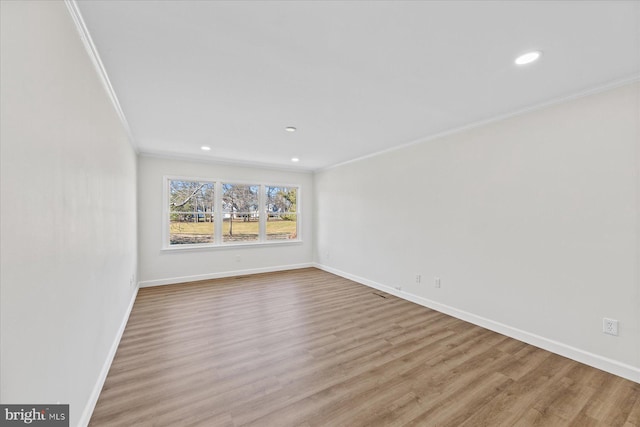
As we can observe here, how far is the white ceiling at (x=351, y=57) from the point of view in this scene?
4.76 feet

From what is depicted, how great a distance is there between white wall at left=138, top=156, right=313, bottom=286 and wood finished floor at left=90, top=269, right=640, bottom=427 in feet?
4.62

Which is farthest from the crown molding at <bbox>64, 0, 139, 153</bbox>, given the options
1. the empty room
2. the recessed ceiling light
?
the recessed ceiling light

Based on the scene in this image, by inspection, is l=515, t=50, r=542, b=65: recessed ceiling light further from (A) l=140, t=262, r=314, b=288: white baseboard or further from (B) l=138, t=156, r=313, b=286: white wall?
(A) l=140, t=262, r=314, b=288: white baseboard

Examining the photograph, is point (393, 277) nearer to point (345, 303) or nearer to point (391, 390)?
point (345, 303)

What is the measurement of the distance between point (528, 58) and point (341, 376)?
111 inches

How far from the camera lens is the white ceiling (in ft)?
4.76

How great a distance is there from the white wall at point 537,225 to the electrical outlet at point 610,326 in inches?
1.5

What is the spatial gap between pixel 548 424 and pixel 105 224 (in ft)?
11.6

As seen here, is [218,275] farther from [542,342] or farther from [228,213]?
[542,342]

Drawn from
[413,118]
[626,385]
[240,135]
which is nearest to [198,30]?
[240,135]

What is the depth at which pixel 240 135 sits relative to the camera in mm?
3631

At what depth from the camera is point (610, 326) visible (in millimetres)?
2225

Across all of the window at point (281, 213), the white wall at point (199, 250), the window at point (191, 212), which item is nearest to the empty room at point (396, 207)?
the white wall at point (199, 250)

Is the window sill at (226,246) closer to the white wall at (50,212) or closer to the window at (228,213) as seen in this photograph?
the window at (228,213)
